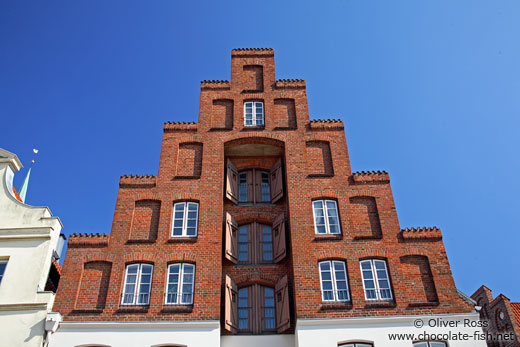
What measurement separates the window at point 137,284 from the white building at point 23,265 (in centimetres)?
311

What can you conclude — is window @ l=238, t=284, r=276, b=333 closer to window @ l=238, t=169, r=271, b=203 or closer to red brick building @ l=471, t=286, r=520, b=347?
window @ l=238, t=169, r=271, b=203

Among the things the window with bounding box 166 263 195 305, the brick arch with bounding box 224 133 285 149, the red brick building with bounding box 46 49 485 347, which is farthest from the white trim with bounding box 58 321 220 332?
the brick arch with bounding box 224 133 285 149

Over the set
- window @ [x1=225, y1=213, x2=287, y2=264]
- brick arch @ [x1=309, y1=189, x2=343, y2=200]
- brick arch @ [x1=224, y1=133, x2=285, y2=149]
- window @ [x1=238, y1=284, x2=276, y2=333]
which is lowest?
window @ [x1=238, y1=284, x2=276, y2=333]

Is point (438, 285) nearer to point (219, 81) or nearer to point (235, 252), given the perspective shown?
point (235, 252)

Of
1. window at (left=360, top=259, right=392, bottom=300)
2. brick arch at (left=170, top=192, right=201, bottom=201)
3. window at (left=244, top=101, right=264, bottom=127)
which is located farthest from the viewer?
window at (left=244, top=101, right=264, bottom=127)

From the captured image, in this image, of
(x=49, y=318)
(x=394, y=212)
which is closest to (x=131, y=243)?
(x=49, y=318)

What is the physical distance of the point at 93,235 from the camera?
21891mm

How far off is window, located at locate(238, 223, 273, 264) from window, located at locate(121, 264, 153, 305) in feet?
14.7

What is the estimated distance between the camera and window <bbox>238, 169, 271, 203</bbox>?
82.2ft

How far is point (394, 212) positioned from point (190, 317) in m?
10.8

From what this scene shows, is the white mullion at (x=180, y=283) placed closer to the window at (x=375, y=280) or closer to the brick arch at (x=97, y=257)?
the brick arch at (x=97, y=257)

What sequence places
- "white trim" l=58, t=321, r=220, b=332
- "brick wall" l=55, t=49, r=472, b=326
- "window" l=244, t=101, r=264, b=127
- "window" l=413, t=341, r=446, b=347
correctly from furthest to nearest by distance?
"window" l=244, t=101, r=264, b=127 < "brick wall" l=55, t=49, r=472, b=326 < "white trim" l=58, t=321, r=220, b=332 < "window" l=413, t=341, r=446, b=347

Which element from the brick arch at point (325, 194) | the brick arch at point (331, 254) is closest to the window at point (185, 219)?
the brick arch at point (325, 194)

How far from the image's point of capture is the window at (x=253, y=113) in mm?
26281
